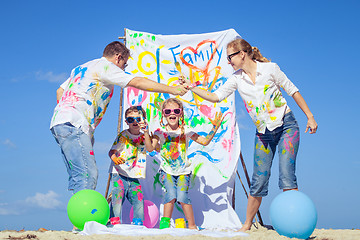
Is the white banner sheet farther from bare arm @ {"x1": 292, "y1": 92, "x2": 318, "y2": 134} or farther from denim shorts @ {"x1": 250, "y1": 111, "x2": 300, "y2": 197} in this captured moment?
bare arm @ {"x1": 292, "y1": 92, "x2": 318, "y2": 134}

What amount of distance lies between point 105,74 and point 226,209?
285cm

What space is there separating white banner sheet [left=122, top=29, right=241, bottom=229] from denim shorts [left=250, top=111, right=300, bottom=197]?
121 cm

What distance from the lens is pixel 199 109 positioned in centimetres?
645

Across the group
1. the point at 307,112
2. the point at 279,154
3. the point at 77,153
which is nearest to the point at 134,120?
the point at 77,153

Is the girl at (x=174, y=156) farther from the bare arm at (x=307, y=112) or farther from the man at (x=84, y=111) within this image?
the bare arm at (x=307, y=112)

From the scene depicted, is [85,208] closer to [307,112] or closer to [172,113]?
[172,113]

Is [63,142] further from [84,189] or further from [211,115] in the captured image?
[211,115]

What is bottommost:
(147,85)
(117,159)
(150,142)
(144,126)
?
(117,159)

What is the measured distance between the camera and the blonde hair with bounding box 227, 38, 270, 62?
490 cm

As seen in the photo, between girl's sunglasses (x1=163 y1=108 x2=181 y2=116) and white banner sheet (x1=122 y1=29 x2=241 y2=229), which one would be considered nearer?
girl's sunglasses (x1=163 y1=108 x2=181 y2=116)

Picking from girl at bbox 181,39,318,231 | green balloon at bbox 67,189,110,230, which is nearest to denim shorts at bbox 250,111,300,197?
girl at bbox 181,39,318,231

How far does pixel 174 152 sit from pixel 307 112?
177 cm

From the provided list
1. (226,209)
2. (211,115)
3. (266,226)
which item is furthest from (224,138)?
(266,226)

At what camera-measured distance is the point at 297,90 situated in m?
4.85
